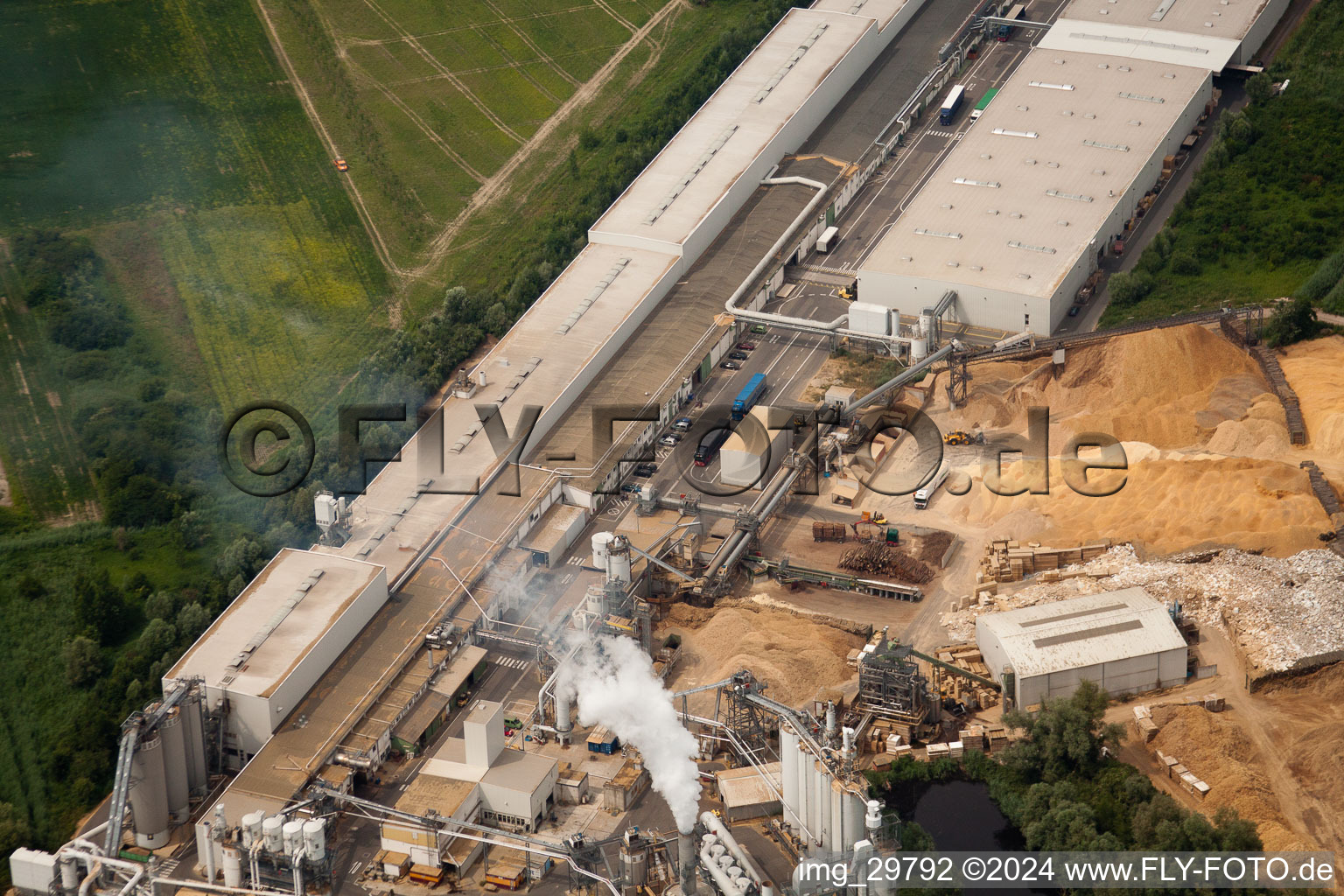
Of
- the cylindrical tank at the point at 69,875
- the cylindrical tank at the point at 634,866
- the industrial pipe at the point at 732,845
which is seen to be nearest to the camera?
the industrial pipe at the point at 732,845

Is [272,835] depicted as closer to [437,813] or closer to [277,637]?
[437,813]

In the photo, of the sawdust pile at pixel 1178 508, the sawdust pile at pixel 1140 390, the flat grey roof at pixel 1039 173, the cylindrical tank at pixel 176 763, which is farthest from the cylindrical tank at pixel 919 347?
the cylindrical tank at pixel 176 763

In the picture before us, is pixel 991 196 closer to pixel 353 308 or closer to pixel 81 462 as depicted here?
pixel 353 308

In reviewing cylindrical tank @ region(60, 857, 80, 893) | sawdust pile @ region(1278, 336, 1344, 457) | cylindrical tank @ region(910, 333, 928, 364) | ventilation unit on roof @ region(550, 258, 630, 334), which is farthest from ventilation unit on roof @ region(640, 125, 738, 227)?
cylindrical tank @ region(60, 857, 80, 893)

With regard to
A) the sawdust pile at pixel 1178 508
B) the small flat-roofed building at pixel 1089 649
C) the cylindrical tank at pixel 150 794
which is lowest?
the cylindrical tank at pixel 150 794

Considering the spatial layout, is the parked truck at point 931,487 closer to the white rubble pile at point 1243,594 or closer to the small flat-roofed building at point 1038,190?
the white rubble pile at point 1243,594

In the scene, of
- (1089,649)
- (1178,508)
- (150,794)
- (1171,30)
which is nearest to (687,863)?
(1089,649)
